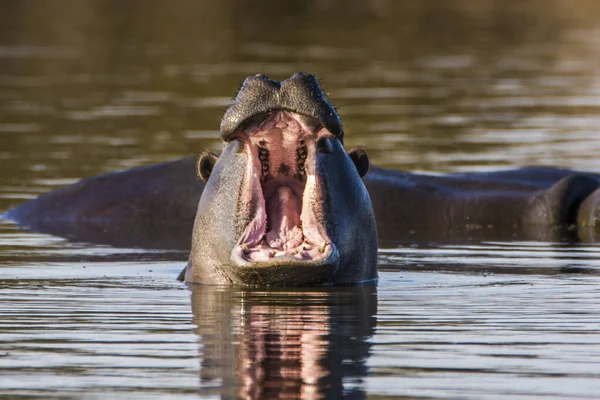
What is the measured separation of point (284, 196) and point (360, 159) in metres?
0.67

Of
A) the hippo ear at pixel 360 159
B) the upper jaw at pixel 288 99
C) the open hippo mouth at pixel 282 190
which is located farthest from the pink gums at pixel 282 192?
the hippo ear at pixel 360 159

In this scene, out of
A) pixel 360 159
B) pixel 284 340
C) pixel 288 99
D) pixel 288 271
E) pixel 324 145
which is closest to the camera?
pixel 284 340

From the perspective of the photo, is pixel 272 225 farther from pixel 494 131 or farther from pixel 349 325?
pixel 494 131

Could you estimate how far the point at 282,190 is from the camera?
9.12 meters

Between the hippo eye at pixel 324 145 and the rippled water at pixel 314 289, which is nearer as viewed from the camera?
the rippled water at pixel 314 289

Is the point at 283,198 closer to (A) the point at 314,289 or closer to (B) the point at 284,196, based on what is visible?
(B) the point at 284,196

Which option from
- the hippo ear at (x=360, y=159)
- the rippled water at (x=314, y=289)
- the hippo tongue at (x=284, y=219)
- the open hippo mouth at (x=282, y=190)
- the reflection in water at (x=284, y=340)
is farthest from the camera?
the hippo ear at (x=360, y=159)

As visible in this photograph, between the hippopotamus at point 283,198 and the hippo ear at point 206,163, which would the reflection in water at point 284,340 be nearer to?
the hippopotamus at point 283,198

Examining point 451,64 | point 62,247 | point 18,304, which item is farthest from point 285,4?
point 18,304

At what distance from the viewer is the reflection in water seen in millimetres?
6254

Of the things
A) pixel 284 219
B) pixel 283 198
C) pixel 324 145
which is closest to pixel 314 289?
pixel 284 219

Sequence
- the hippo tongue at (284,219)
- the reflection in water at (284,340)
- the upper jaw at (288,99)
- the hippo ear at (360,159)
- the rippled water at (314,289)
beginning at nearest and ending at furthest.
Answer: the reflection in water at (284,340) → the rippled water at (314,289) → the upper jaw at (288,99) → the hippo tongue at (284,219) → the hippo ear at (360,159)

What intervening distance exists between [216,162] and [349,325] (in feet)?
6.30

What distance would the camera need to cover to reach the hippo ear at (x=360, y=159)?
9547mm
